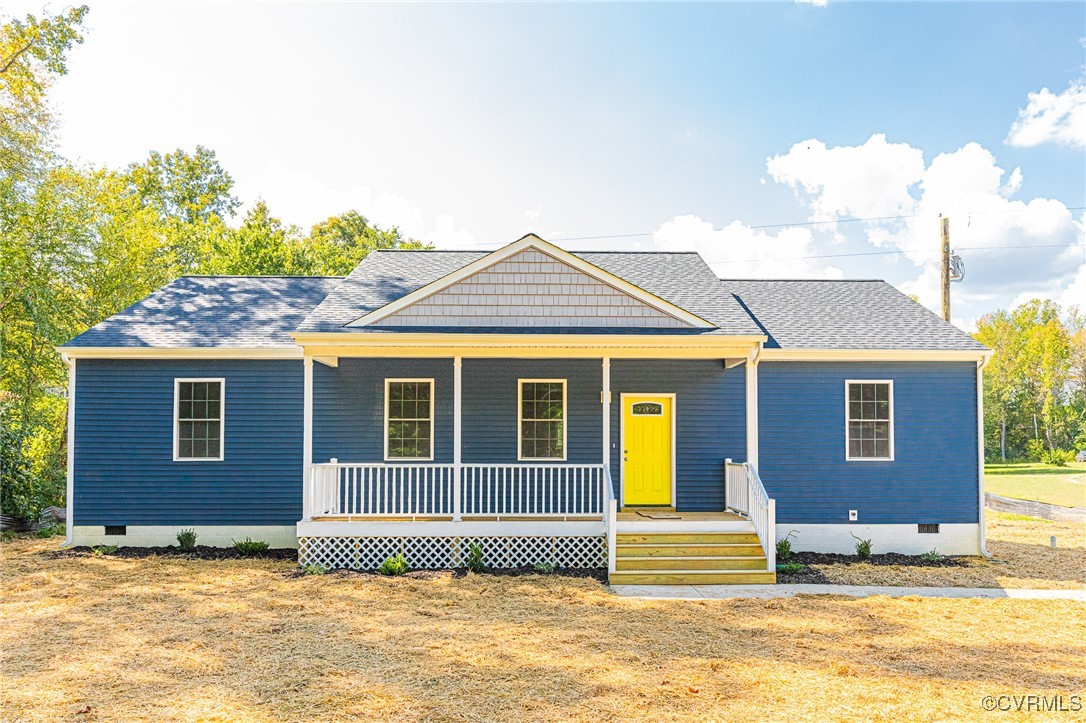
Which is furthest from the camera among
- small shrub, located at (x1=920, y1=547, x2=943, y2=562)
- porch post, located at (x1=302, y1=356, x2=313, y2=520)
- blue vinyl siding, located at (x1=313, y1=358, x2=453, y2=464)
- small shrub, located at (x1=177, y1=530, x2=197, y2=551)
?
blue vinyl siding, located at (x1=313, y1=358, x2=453, y2=464)

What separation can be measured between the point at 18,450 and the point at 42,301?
479 cm

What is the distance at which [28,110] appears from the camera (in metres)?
17.8

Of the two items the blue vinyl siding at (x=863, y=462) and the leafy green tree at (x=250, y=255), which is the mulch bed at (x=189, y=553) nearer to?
the blue vinyl siding at (x=863, y=462)

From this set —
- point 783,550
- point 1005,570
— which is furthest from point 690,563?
point 1005,570

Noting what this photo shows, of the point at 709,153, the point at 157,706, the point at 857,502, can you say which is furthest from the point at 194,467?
the point at 709,153

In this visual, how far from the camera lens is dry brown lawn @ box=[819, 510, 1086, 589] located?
9.50m

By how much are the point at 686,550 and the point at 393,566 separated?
430cm

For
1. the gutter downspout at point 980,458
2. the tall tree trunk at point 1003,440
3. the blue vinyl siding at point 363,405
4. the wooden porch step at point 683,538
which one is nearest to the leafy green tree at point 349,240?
the blue vinyl siding at point 363,405

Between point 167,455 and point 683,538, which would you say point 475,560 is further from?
point 167,455

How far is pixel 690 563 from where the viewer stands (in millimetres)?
9359

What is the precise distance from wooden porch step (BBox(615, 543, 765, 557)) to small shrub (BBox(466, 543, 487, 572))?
6.69ft

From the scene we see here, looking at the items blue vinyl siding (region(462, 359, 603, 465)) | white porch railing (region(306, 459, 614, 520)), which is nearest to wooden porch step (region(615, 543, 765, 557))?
white porch railing (region(306, 459, 614, 520))

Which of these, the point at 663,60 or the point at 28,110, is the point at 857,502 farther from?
the point at 28,110

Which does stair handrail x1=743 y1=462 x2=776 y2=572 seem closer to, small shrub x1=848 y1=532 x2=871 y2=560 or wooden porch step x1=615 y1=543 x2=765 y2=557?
Result: wooden porch step x1=615 y1=543 x2=765 y2=557
